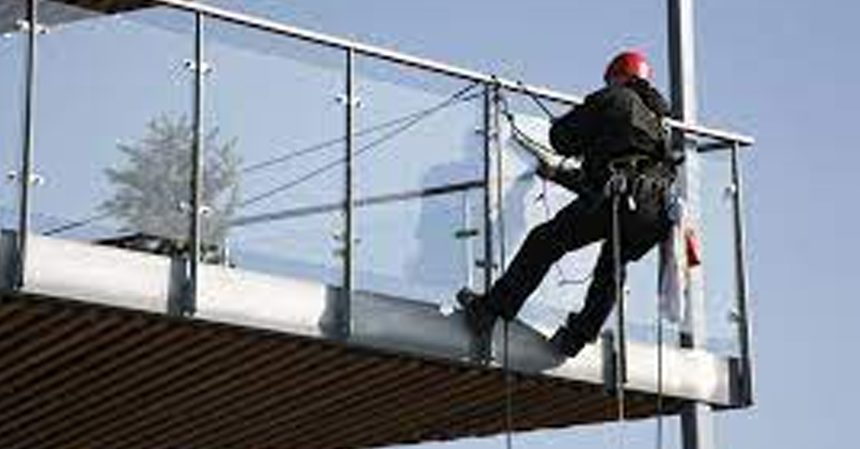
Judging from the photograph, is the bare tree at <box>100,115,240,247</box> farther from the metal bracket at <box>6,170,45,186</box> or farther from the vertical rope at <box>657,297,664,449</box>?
the vertical rope at <box>657,297,664,449</box>

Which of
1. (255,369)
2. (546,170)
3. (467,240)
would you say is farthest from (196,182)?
(546,170)

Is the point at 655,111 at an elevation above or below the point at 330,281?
above

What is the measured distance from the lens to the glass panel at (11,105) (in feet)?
33.7

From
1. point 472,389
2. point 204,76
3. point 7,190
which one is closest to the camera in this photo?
point 7,190

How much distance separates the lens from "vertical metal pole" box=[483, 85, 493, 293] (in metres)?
11.9

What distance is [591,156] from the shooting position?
444 inches

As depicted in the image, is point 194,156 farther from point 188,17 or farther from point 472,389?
point 472,389

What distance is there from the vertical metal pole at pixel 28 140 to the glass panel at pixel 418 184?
1923mm

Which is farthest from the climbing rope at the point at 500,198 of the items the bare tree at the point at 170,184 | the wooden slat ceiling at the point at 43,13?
the wooden slat ceiling at the point at 43,13

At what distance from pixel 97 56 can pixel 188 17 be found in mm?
596

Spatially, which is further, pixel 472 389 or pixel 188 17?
pixel 472 389

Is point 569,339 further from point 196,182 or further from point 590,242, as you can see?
point 196,182

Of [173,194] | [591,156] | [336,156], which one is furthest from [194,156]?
[591,156]

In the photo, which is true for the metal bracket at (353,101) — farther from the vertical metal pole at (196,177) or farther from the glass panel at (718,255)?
the glass panel at (718,255)
